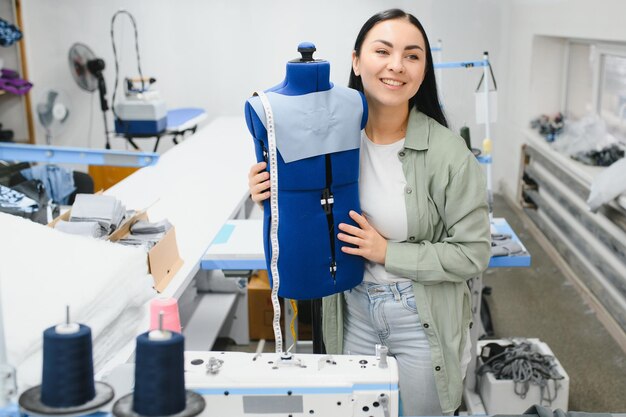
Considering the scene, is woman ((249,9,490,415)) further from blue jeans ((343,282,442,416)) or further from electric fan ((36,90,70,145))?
electric fan ((36,90,70,145))

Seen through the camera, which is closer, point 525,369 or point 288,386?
point 288,386

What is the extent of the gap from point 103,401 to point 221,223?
176 cm

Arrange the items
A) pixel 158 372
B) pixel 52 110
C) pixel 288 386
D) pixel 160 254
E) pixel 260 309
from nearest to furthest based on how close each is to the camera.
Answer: pixel 158 372 → pixel 288 386 → pixel 160 254 → pixel 260 309 → pixel 52 110

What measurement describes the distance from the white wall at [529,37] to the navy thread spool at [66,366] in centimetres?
313

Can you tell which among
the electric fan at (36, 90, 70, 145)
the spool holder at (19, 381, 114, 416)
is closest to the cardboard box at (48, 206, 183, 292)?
the spool holder at (19, 381, 114, 416)

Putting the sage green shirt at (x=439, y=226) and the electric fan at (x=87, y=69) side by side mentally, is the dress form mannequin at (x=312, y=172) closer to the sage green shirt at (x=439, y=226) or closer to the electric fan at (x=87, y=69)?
the sage green shirt at (x=439, y=226)

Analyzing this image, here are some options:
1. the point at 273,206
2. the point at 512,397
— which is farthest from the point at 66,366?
the point at 512,397

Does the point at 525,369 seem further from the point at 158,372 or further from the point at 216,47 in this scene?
the point at 216,47

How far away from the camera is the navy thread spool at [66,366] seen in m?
0.99

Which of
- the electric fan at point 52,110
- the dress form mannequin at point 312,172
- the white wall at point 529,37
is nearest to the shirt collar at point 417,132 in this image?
the dress form mannequin at point 312,172

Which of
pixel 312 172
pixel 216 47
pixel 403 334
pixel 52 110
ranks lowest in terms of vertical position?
pixel 403 334

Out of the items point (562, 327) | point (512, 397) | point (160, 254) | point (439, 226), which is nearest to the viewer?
point (439, 226)

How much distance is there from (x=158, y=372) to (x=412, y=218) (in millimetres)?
796

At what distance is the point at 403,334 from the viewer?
168cm
